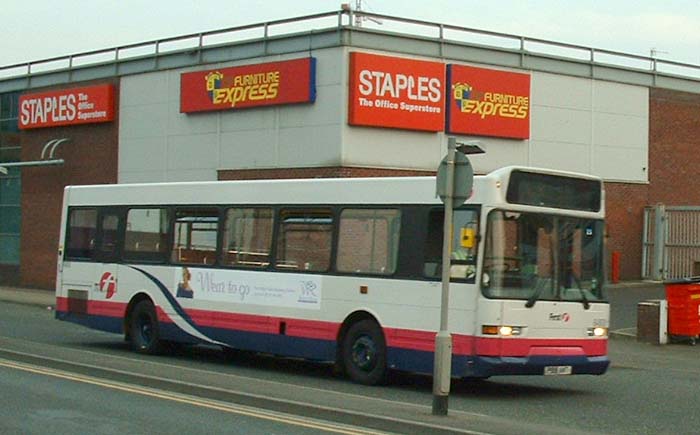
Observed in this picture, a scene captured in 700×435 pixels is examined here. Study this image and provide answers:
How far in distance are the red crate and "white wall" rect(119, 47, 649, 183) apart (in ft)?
35.8

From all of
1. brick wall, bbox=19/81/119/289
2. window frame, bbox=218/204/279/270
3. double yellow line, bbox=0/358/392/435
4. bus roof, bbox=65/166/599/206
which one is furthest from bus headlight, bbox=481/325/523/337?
brick wall, bbox=19/81/119/289

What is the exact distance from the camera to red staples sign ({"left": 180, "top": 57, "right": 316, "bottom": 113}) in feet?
108

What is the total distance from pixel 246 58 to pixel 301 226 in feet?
60.3

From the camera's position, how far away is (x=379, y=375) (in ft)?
52.7

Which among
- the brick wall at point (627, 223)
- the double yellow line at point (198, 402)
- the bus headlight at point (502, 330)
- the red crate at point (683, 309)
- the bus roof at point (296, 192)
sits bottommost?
the double yellow line at point (198, 402)

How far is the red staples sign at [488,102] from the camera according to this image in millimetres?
34125

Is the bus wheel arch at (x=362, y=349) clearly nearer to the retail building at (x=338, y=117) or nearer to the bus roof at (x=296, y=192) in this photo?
the bus roof at (x=296, y=192)

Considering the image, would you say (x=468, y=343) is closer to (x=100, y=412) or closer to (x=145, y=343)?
(x=100, y=412)

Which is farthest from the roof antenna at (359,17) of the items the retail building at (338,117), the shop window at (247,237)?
the shop window at (247,237)

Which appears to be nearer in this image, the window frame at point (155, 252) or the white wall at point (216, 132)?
the window frame at point (155, 252)

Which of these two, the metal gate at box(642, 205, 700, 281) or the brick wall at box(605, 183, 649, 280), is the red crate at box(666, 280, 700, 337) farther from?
the brick wall at box(605, 183, 649, 280)

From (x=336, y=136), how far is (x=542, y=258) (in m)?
17.4

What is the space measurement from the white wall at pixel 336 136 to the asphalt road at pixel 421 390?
11665 mm

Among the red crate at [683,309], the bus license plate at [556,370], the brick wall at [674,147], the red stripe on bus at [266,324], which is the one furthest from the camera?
the brick wall at [674,147]
